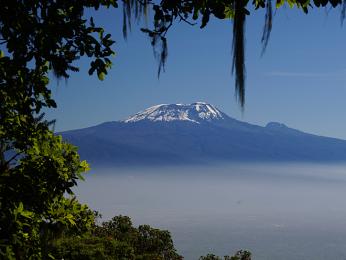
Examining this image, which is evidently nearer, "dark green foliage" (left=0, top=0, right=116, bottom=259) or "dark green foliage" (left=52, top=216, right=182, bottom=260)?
"dark green foliage" (left=0, top=0, right=116, bottom=259)

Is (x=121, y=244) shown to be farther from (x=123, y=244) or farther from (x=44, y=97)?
(x=44, y=97)

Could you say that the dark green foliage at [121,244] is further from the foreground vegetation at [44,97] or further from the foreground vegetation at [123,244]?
the foreground vegetation at [44,97]

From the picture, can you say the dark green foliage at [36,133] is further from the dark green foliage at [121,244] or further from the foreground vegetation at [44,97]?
the dark green foliage at [121,244]

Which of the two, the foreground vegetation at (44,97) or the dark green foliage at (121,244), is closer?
the foreground vegetation at (44,97)

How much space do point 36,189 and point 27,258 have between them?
1398 mm

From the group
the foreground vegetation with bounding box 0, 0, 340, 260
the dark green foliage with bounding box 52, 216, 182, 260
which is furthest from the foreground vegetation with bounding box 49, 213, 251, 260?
the foreground vegetation with bounding box 0, 0, 340, 260

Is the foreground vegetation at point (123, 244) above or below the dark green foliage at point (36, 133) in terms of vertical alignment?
below

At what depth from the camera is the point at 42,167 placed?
909cm

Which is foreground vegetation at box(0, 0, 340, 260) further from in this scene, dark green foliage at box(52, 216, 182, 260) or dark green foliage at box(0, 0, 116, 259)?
dark green foliage at box(52, 216, 182, 260)

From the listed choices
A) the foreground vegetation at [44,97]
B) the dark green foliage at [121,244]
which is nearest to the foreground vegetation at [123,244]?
the dark green foliage at [121,244]

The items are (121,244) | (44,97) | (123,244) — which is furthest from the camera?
(123,244)

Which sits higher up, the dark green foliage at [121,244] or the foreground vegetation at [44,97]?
the foreground vegetation at [44,97]

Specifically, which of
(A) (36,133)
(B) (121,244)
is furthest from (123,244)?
(A) (36,133)

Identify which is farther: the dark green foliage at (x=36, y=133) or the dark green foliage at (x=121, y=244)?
the dark green foliage at (x=121, y=244)
